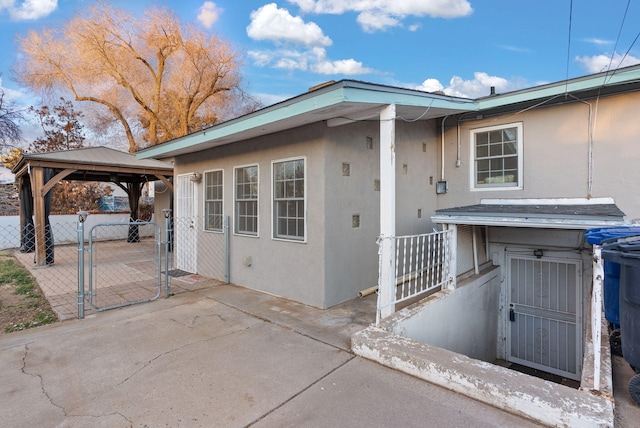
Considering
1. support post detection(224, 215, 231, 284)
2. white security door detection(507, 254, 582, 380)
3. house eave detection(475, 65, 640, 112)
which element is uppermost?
house eave detection(475, 65, 640, 112)

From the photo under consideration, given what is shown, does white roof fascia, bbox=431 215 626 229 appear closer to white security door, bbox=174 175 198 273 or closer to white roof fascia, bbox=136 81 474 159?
white roof fascia, bbox=136 81 474 159

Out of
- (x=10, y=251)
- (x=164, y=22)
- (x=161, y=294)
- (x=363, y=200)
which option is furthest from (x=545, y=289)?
(x=164, y=22)

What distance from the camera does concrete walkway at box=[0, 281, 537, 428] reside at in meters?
2.33

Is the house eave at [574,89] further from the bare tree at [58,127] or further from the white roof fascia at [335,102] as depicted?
the bare tree at [58,127]

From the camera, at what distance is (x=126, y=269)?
795 cm

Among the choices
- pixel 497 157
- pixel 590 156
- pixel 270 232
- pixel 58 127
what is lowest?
pixel 270 232

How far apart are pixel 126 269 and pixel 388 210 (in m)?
6.95

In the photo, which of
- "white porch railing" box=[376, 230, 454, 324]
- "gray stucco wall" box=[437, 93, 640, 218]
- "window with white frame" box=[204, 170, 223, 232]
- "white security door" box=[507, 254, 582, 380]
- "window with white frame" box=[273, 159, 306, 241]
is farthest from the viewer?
"window with white frame" box=[204, 170, 223, 232]

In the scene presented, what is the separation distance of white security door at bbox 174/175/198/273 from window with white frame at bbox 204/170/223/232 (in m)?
0.42

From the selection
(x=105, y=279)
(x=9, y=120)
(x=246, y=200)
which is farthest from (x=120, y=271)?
(x=9, y=120)

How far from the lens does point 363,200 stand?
5453 mm

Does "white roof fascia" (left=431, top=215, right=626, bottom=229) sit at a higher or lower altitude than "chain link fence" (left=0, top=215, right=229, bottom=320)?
higher

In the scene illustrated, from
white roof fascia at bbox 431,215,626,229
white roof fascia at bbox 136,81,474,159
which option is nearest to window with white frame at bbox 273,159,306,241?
white roof fascia at bbox 136,81,474,159

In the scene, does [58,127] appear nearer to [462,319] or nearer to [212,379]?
[212,379]
